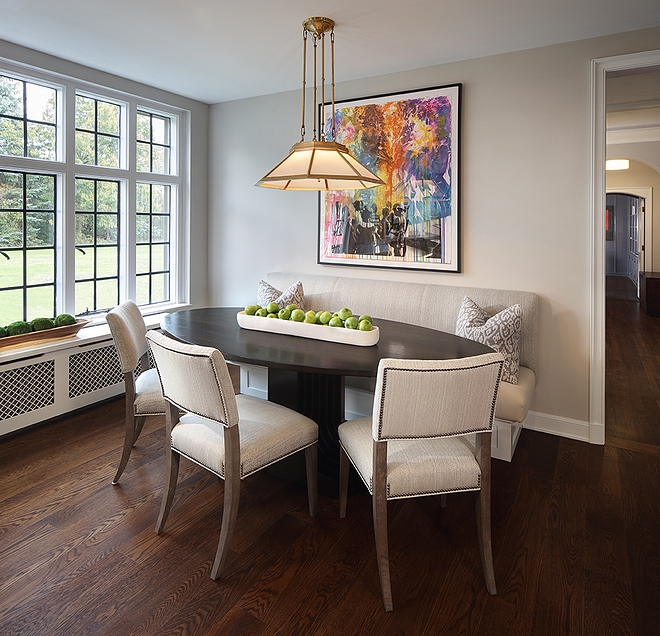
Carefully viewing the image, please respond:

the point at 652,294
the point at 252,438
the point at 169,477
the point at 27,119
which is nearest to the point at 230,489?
the point at 252,438

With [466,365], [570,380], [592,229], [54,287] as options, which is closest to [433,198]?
[592,229]

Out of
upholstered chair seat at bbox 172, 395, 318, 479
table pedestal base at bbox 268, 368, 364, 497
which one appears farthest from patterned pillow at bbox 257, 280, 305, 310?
upholstered chair seat at bbox 172, 395, 318, 479

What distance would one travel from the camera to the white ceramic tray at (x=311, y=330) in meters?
2.54

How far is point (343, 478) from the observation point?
234cm

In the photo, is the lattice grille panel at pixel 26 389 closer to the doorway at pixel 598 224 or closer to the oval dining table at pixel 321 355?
the oval dining table at pixel 321 355

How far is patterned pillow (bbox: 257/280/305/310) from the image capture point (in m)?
3.93

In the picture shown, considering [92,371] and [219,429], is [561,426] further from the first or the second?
[92,371]

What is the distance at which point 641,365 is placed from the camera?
16.7 ft

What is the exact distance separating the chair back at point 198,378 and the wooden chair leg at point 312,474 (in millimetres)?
521

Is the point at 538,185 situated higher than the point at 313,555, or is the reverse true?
the point at 538,185

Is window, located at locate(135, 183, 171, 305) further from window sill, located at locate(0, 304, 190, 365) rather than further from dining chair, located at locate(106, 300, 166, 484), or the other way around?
dining chair, located at locate(106, 300, 166, 484)

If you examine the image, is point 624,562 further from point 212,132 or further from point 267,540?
point 212,132

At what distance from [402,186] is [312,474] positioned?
2.34 metres

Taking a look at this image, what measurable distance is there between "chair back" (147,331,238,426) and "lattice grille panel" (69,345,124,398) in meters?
1.86
